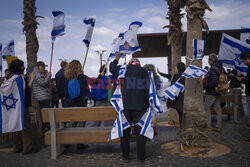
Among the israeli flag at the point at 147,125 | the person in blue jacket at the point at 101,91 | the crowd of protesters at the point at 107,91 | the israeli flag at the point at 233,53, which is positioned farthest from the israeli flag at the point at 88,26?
the israeli flag at the point at 233,53

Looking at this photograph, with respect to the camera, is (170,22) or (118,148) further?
(170,22)

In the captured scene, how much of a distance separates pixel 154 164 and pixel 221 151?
1.49 meters

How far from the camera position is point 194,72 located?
4.52 m

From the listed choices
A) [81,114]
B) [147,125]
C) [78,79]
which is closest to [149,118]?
[147,125]

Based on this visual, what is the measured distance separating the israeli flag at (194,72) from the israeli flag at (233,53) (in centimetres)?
206

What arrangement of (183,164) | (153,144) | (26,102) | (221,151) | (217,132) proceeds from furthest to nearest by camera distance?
(217,132) < (153,144) < (26,102) < (221,151) < (183,164)

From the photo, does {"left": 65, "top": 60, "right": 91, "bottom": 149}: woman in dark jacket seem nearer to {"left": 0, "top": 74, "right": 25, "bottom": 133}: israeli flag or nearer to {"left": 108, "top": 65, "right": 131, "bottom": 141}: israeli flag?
{"left": 0, "top": 74, "right": 25, "bottom": 133}: israeli flag

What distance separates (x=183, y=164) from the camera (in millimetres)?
3908

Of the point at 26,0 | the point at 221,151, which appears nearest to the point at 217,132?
the point at 221,151

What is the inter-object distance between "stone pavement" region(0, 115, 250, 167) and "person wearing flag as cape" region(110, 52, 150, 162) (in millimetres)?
298

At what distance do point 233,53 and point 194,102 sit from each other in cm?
238

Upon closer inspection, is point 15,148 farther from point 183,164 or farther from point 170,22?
point 170,22

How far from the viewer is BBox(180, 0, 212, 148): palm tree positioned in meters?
4.55

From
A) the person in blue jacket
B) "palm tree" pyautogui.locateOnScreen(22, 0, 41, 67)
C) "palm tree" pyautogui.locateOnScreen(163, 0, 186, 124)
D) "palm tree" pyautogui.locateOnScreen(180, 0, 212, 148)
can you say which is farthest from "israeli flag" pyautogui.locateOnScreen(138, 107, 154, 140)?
"palm tree" pyautogui.locateOnScreen(22, 0, 41, 67)
